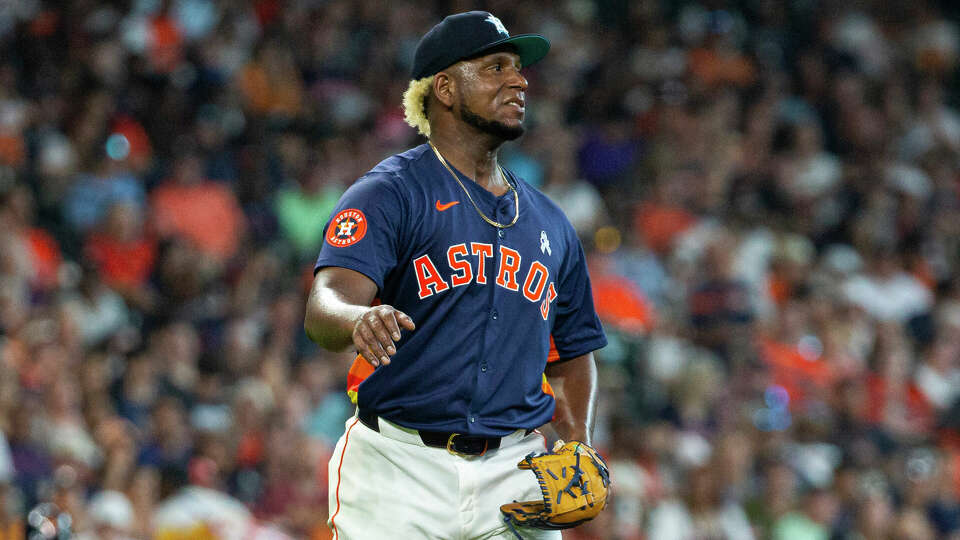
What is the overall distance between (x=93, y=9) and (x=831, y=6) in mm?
7393

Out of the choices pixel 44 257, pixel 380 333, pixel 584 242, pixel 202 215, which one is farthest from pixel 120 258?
pixel 380 333

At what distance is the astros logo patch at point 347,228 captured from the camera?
3.51m

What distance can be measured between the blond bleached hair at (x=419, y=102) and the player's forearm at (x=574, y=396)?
836mm

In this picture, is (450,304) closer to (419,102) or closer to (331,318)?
(331,318)

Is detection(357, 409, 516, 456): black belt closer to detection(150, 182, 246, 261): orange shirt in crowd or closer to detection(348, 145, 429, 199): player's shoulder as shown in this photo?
detection(348, 145, 429, 199): player's shoulder

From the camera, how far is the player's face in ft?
12.5

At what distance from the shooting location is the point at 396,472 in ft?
11.8

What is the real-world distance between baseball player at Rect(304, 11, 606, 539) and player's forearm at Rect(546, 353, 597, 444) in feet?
0.19

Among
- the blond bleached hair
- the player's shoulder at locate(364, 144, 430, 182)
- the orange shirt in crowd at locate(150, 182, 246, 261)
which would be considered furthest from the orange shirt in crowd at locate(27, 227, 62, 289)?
the player's shoulder at locate(364, 144, 430, 182)

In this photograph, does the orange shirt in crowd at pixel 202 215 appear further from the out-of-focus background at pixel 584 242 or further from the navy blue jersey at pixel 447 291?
the navy blue jersey at pixel 447 291

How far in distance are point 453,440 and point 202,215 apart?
573 centimetres

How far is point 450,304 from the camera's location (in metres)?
3.63

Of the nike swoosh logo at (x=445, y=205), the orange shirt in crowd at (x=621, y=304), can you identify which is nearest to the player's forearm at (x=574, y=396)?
the nike swoosh logo at (x=445, y=205)

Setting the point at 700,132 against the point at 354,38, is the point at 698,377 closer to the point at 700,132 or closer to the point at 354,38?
the point at 700,132
